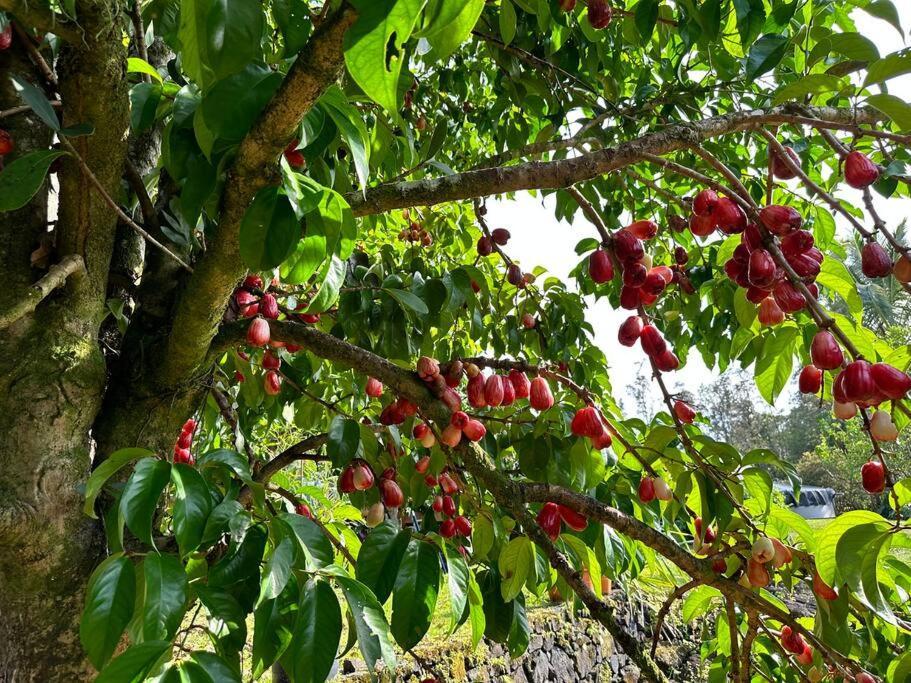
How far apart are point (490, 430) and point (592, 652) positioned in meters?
5.05

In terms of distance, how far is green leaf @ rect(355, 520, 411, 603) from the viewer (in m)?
0.87

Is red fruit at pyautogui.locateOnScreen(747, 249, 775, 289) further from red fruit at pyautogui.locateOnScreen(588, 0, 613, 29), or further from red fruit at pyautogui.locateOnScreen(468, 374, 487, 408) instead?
red fruit at pyautogui.locateOnScreen(588, 0, 613, 29)

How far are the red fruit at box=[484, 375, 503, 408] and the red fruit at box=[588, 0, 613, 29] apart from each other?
74 cm

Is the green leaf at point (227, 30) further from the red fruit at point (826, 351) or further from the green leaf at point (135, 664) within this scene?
the red fruit at point (826, 351)

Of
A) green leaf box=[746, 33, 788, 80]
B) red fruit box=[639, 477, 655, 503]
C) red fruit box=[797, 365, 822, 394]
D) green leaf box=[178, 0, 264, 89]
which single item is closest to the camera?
green leaf box=[178, 0, 264, 89]

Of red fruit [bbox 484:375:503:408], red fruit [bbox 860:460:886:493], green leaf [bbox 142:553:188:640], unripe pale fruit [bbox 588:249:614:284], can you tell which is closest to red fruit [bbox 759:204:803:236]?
unripe pale fruit [bbox 588:249:614:284]

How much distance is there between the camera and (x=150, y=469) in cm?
73

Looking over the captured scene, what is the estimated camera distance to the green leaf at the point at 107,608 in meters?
0.65

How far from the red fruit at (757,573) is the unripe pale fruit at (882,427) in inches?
12.4

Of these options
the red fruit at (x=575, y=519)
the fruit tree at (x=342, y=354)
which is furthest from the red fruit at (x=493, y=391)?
the red fruit at (x=575, y=519)

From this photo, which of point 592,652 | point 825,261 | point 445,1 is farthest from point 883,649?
point 592,652

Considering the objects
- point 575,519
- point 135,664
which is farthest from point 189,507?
point 575,519

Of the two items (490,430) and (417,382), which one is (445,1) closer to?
(417,382)

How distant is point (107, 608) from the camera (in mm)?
665
